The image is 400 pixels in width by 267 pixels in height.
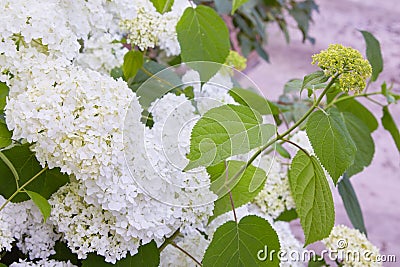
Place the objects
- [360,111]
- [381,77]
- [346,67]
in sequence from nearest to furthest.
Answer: [346,67] < [360,111] < [381,77]

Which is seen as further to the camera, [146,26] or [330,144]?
[146,26]

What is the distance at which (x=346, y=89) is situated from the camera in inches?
16.0

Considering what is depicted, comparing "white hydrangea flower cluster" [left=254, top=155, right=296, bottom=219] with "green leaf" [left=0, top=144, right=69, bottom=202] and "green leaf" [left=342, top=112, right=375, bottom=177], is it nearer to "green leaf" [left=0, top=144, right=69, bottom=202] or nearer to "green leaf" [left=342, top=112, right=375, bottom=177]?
"green leaf" [left=342, top=112, right=375, bottom=177]

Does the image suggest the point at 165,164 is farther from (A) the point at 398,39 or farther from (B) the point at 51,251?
(A) the point at 398,39

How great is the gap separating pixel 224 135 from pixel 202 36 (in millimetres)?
190

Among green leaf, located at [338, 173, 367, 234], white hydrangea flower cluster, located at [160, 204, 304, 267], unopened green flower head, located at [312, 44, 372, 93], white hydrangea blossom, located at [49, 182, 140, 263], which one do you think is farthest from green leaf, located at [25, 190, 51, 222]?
green leaf, located at [338, 173, 367, 234]

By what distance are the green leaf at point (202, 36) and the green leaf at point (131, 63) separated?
43 mm

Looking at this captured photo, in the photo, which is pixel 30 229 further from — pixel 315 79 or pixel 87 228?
pixel 315 79

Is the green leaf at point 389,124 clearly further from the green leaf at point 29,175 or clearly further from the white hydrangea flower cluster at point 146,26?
the green leaf at point 29,175

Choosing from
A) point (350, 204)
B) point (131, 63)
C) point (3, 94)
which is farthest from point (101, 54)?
point (350, 204)

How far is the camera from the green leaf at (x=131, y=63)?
0.59 m

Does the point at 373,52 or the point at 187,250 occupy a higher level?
the point at 373,52

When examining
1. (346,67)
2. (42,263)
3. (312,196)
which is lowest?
(42,263)

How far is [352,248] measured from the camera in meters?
0.59
